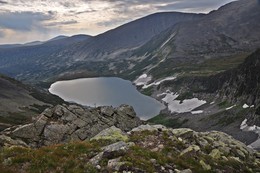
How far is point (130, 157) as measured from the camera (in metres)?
22.2

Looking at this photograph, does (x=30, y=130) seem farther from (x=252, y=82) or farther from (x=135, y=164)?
(x=252, y=82)

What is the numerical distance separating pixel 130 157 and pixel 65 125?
29.5 metres

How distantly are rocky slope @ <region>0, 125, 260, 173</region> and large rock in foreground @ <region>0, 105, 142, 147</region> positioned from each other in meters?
16.1

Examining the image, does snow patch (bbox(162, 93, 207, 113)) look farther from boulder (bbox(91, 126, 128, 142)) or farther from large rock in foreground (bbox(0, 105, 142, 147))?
boulder (bbox(91, 126, 128, 142))

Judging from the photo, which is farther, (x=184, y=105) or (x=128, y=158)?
(x=184, y=105)

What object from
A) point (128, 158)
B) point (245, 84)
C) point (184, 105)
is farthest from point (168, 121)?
point (128, 158)

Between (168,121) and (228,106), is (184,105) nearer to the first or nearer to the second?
(168,121)

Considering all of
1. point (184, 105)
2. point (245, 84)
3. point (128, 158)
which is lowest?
point (184, 105)

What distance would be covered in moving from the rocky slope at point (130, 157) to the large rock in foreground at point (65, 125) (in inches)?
634

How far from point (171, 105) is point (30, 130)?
454 ft

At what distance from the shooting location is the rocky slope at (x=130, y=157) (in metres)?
21.0

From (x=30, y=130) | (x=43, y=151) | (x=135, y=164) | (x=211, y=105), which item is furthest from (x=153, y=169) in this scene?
(x=211, y=105)

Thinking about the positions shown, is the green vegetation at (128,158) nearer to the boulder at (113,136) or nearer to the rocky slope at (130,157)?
the rocky slope at (130,157)

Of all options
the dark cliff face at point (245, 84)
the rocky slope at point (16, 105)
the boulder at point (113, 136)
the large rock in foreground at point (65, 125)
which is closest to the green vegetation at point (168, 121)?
the dark cliff face at point (245, 84)
